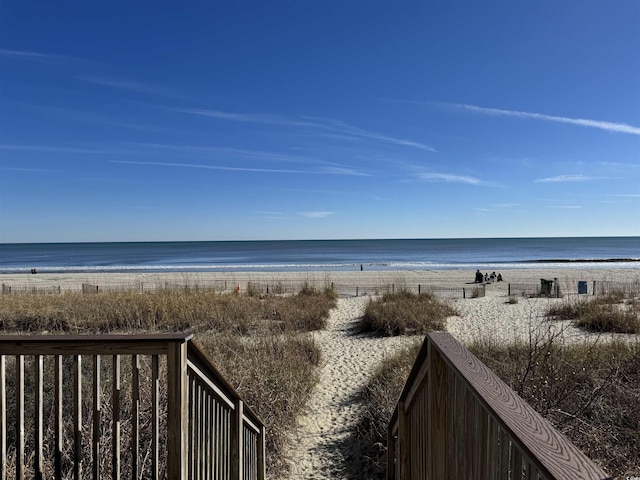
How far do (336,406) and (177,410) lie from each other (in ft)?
16.6

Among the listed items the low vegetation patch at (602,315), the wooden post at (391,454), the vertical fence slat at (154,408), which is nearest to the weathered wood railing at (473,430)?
the wooden post at (391,454)

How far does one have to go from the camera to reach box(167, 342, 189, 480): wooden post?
2404 millimetres

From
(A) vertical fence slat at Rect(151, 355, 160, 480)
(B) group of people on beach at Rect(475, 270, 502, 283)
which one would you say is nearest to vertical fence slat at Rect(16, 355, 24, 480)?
(A) vertical fence slat at Rect(151, 355, 160, 480)

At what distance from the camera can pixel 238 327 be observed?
1184 centimetres

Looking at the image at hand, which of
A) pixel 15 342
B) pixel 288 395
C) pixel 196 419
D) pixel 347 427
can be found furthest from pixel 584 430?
pixel 15 342

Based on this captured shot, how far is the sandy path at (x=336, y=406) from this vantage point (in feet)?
17.6

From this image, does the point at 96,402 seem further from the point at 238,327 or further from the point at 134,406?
the point at 238,327

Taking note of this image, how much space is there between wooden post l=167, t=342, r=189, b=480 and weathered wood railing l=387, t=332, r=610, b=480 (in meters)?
1.40

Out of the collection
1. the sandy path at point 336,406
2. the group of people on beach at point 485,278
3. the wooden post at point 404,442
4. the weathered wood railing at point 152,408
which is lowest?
the sandy path at point 336,406

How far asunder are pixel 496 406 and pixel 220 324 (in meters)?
11.5

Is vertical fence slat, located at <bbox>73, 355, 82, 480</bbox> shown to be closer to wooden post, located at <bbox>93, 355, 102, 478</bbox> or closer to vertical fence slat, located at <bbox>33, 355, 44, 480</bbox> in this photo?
wooden post, located at <bbox>93, 355, 102, 478</bbox>

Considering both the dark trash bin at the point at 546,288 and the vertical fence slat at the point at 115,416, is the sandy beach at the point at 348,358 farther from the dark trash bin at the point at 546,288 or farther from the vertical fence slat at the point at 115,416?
the vertical fence slat at the point at 115,416

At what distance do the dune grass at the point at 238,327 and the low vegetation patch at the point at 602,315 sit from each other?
25.3ft

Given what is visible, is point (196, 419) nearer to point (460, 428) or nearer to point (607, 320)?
point (460, 428)
